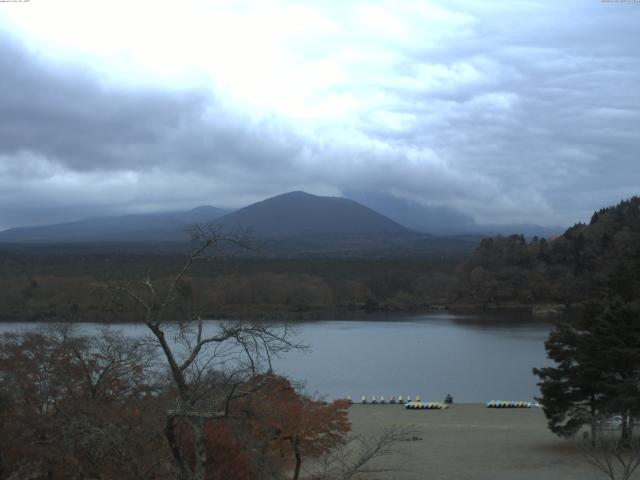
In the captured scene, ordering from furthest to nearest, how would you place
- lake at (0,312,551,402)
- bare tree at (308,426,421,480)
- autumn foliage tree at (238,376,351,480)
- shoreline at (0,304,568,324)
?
shoreline at (0,304,568,324)
lake at (0,312,551,402)
autumn foliage tree at (238,376,351,480)
bare tree at (308,426,421,480)

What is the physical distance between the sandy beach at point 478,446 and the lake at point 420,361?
10.5 feet

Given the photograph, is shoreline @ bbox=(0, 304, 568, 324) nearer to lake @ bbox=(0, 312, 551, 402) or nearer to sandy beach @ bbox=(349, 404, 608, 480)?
lake @ bbox=(0, 312, 551, 402)

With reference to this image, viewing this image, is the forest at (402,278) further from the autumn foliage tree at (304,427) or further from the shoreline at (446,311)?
the autumn foliage tree at (304,427)

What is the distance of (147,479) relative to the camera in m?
5.73

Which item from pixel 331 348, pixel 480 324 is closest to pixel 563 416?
pixel 331 348

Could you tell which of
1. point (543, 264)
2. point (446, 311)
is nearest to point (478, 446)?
point (446, 311)

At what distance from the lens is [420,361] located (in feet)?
122

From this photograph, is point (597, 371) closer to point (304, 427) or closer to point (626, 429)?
point (626, 429)

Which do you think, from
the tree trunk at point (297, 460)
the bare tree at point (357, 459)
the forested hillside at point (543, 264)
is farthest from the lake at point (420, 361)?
the forested hillside at point (543, 264)

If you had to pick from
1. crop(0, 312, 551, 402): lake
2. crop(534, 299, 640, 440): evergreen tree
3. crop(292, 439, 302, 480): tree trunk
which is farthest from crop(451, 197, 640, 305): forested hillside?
crop(292, 439, 302, 480): tree trunk

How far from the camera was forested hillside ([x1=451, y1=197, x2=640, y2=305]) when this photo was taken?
243ft

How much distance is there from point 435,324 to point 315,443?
45.1 m

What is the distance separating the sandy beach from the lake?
3191 mm

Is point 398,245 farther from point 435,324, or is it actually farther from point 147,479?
point 147,479
